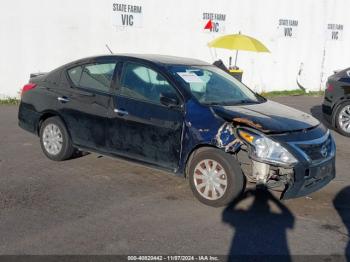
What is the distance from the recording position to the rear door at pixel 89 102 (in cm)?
598

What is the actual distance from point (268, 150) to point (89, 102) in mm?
2434

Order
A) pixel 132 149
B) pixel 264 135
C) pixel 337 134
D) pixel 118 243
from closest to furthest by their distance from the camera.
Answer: pixel 118 243
pixel 264 135
pixel 132 149
pixel 337 134

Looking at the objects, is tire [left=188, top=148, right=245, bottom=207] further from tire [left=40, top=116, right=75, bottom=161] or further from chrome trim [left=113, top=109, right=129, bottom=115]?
tire [left=40, top=116, right=75, bottom=161]

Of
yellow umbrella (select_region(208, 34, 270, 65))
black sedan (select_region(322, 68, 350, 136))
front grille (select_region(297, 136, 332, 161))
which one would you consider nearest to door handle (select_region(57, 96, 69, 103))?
front grille (select_region(297, 136, 332, 161))

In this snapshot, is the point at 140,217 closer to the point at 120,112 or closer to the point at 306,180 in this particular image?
the point at 120,112

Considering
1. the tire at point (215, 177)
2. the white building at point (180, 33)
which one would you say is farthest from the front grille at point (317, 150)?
the white building at point (180, 33)

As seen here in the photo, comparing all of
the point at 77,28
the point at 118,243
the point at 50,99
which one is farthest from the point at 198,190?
the point at 77,28

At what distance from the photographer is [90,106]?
6.09 meters

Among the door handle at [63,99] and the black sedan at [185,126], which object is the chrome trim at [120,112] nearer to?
the black sedan at [185,126]

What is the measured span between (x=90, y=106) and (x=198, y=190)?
1.84m

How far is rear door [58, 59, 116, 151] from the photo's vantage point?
5.98m

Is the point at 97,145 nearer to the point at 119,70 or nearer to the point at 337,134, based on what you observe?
the point at 119,70

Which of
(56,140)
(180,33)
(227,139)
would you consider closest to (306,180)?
(227,139)

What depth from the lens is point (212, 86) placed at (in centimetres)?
593
